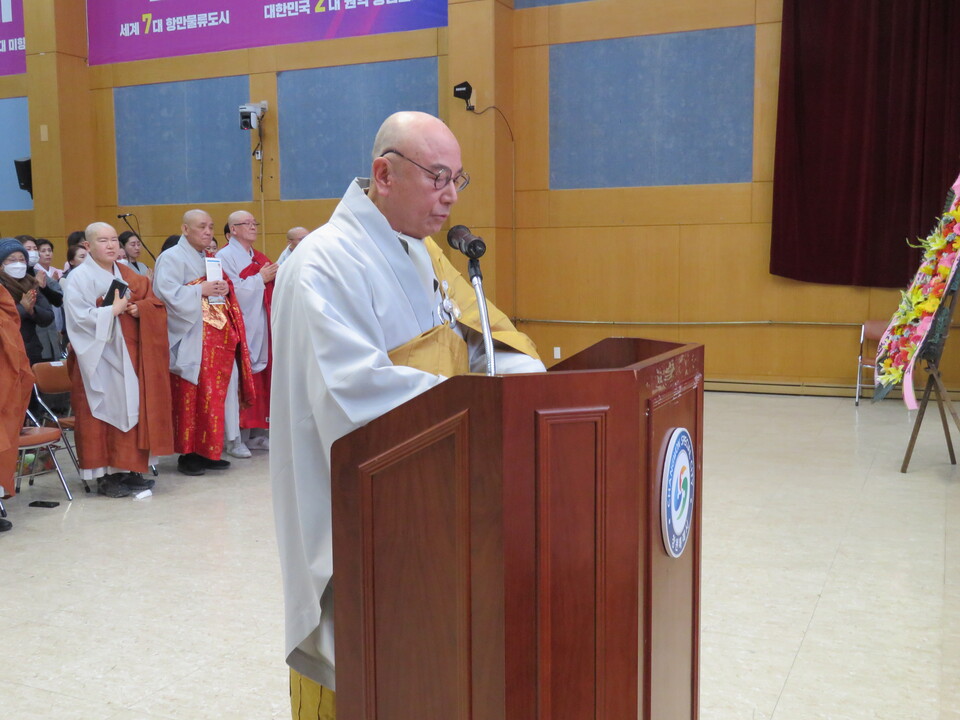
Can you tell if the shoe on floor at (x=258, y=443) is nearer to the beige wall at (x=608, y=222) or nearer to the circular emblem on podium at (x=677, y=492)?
the beige wall at (x=608, y=222)

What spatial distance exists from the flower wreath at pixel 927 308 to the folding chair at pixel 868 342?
2.00 m

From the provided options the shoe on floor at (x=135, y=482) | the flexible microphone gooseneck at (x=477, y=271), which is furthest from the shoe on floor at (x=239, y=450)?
the flexible microphone gooseneck at (x=477, y=271)

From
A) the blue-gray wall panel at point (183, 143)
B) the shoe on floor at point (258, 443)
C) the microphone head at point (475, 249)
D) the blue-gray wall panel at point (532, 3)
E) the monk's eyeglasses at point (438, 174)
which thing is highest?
the blue-gray wall panel at point (532, 3)

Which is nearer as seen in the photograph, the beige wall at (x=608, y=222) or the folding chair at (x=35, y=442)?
the folding chair at (x=35, y=442)

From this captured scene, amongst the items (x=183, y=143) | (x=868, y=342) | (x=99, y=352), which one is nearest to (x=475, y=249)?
(x=99, y=352)

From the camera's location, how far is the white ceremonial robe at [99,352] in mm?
5160

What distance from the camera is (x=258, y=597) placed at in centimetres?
361

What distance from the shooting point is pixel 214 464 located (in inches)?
235

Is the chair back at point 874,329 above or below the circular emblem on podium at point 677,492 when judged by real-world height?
below

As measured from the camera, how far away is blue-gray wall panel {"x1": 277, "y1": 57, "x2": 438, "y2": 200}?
967cm

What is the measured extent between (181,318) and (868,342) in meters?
5.56

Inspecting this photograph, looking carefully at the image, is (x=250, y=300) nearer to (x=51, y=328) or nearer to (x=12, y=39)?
(x=51, y=328)

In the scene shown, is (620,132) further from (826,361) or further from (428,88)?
(826,361)

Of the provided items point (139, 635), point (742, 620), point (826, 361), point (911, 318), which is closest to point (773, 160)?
point (826, 361)
